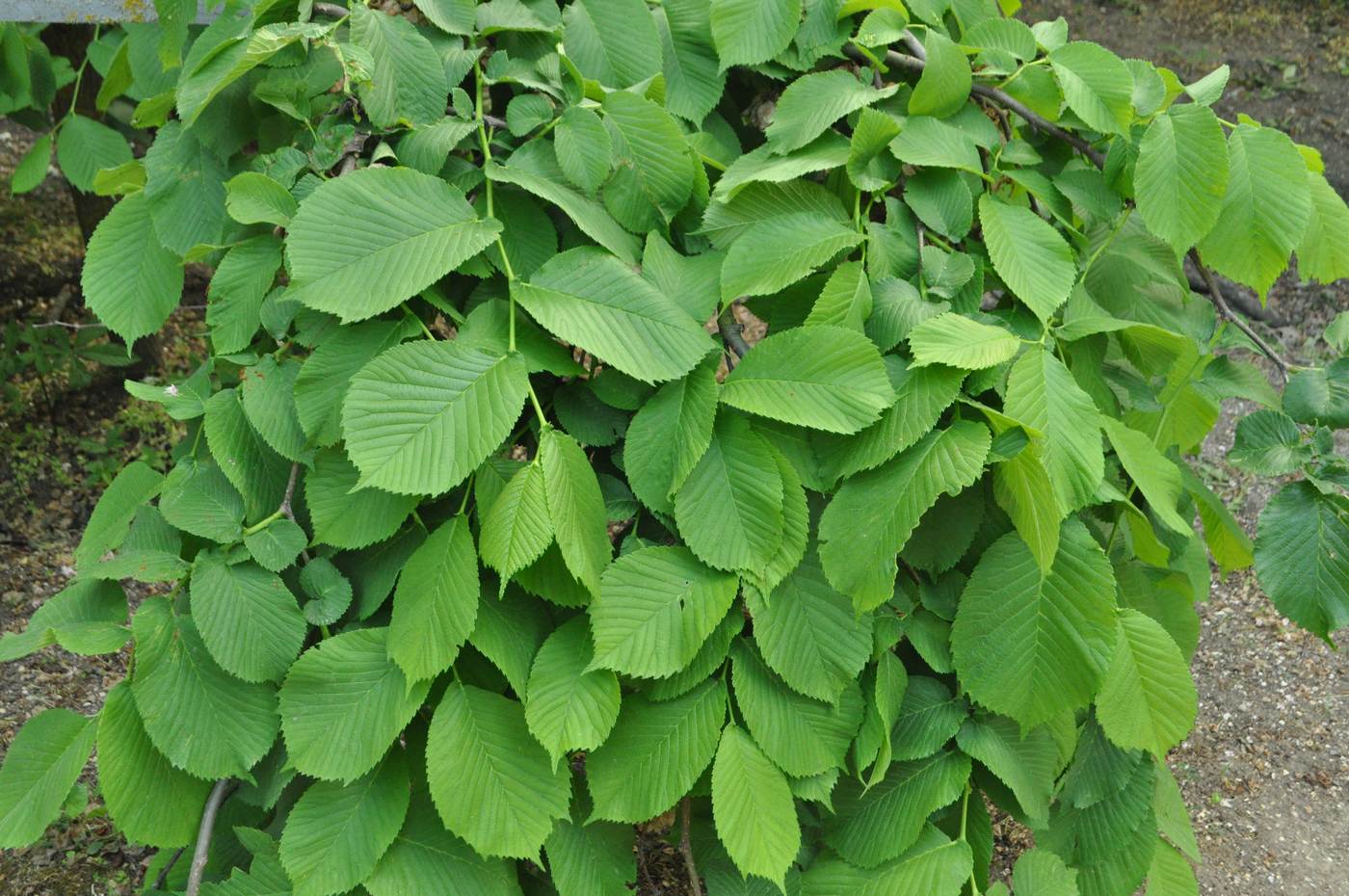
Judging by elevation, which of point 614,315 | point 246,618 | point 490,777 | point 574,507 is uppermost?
point 614,315

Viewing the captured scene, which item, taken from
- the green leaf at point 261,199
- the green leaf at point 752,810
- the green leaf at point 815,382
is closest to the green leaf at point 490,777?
the green leaf at point 752,810

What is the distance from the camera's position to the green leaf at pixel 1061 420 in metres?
1.10

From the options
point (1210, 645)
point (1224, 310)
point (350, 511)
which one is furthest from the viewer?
point (1210, 645)

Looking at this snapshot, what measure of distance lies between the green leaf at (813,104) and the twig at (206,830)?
0.89 metres

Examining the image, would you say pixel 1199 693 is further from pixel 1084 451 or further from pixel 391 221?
pixel 391 221

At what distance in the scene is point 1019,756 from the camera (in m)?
1.29

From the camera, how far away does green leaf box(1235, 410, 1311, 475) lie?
47.6 inches

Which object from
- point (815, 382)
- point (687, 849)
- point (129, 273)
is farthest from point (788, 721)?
point (129, 273)

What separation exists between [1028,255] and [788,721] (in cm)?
53

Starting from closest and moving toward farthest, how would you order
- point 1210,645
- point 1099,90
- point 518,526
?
point 518,526 → point 1099,90 → point 1210,645

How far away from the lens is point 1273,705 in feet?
8.81

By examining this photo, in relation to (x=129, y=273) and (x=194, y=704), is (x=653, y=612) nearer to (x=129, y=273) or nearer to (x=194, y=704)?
(x=194, y=704)

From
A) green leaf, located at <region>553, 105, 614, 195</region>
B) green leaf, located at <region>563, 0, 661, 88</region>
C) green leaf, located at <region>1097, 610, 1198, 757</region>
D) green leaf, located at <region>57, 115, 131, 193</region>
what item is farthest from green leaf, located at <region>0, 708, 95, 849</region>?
green leaf, located at <region>57, 115, 131, 193</region>

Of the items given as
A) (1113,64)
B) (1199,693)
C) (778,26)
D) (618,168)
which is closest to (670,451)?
(618,168)
